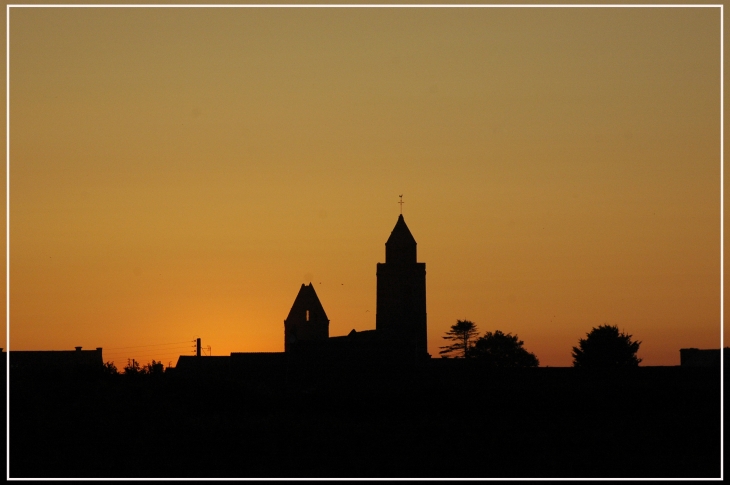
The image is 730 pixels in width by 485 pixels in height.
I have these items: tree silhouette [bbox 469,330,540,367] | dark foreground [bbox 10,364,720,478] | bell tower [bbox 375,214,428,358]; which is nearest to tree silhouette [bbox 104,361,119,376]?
dark foreground [bbox 10,364,720,478]

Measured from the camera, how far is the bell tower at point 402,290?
289 ft

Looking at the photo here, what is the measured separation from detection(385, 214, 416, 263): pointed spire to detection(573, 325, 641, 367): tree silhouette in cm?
1416

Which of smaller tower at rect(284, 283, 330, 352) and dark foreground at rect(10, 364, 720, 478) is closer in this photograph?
dark foreground at rect(10, 364, 720, 478)

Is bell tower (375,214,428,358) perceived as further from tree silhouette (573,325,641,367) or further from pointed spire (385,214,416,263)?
tree silhouette (573,325,641,367)

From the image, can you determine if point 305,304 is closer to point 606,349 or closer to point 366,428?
point 606,349

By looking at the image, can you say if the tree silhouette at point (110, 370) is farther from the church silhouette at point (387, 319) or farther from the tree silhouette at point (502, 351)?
the tree silhouette at point (502, 351)

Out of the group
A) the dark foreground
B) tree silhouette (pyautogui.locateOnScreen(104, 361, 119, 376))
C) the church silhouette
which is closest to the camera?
the dark foreground

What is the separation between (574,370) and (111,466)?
31.2m

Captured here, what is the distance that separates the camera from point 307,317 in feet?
303

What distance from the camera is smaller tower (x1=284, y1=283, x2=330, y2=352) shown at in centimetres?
9156


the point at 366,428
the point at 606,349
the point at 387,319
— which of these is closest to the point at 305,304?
the point at 387,319

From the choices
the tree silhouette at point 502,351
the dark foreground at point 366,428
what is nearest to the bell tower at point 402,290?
the tree silhouette at point 502,351

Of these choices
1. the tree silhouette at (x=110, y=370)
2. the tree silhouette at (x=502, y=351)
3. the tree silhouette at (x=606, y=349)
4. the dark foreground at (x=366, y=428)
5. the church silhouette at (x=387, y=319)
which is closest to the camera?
the dark foreground at (x=366, y=428)

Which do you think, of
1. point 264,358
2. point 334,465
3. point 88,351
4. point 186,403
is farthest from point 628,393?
point 88,351
